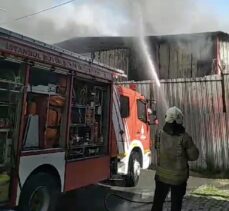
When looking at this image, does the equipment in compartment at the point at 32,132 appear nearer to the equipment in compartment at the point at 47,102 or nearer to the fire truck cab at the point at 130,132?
the equipment in compartment at the point at 47,102

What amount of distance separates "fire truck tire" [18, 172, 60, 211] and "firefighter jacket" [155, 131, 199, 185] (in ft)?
5.99

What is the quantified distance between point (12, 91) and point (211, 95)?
783 centimetres

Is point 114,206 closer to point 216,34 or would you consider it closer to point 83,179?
point 83,179

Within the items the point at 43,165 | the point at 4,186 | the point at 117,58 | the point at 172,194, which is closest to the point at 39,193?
the point at 43,165

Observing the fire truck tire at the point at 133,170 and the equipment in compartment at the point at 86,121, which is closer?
the equipment in compartment at the point at 86,121

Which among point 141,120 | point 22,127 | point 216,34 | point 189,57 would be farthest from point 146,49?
point 22,127

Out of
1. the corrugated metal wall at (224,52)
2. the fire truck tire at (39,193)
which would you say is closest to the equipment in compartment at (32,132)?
the fire truck tire at (39,193)

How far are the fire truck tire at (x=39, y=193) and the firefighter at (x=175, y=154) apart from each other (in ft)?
5.87

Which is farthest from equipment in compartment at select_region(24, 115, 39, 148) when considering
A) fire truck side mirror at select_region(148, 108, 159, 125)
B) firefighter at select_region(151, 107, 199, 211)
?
fire truck side mirror at select_region(148, 108, 159, 125)

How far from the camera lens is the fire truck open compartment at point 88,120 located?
6906mm

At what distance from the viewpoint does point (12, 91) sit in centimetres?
541

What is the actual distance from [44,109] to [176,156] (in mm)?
2173

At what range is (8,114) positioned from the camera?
5.43 meters

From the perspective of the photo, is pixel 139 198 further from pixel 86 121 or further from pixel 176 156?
pixel 176 156
